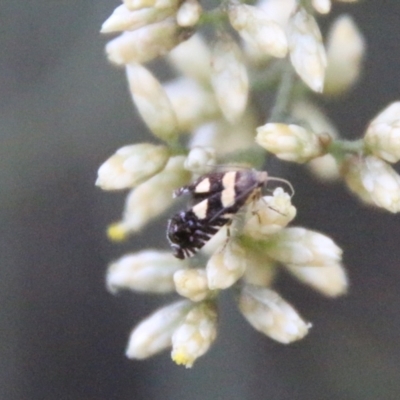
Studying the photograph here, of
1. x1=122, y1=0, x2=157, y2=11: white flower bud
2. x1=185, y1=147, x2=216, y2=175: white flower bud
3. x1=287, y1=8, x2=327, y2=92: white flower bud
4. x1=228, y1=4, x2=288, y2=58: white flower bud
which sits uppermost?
x1=122, y1=0, x2=157, y2=11: white flower bud

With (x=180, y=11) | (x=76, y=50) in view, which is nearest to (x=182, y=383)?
(x=76, y=50)

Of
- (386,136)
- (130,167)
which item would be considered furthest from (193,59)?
(386,136)

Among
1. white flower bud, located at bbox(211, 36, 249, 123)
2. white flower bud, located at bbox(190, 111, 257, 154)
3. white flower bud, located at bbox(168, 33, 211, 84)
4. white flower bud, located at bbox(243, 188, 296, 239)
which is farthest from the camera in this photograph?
white flower bud, located at bbox(168, 33, 211, 84)

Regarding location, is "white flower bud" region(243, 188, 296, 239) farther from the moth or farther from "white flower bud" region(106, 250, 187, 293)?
"white flower bud" region(106, 250, 187, 293)

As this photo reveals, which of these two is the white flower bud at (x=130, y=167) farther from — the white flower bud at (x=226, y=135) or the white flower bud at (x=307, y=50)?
the white flower bud at (x=307, y=50)

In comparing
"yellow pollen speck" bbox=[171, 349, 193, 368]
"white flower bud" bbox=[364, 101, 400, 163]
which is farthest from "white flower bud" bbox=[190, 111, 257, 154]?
"yellow pollen speck" bbox=[171, 349, 193, 368]

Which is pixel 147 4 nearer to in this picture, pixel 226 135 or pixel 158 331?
pixel 226 135

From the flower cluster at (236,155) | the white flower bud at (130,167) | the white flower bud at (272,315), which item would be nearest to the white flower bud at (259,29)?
the flower cluster at (236,155)
